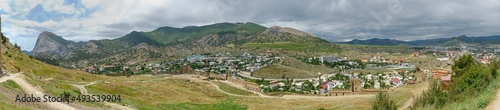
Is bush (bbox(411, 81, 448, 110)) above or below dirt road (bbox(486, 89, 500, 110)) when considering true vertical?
below

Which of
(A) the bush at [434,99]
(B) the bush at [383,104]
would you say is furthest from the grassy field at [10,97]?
(A) the bush at [434,99]

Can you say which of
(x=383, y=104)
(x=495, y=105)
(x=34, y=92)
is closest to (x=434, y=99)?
(x=383, y=104)

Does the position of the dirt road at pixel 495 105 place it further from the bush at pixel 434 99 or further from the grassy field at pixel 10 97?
the grassy field at pixel 10 97

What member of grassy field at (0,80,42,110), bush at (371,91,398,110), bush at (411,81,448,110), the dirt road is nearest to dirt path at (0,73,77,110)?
grassy field at (0,80,42,110)

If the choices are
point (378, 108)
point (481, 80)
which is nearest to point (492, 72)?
point (481, 80)

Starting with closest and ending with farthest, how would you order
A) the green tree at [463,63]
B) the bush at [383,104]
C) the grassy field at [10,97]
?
1. the grassy field at [10,97]
2. the bush at [383,104]
3. the green tree at [463,63]

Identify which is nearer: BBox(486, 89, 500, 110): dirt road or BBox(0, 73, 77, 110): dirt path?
BBox(486, 89, 500, 110): dirt road

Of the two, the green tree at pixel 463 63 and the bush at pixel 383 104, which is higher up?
the green tree at pixel 463 63

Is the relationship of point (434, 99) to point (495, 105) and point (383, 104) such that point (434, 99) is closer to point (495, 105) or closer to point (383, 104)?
point (383, 104)

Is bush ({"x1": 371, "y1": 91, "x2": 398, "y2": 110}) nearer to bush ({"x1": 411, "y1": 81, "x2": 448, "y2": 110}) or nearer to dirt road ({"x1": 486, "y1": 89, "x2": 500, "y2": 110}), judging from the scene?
bush ({"x1": 411, "y1": 81, "x2": 448, "y2": 110})

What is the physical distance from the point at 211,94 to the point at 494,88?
72171 millimetres

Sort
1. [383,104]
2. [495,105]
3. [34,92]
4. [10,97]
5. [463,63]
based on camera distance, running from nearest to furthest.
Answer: [495,105]
[383,104]
[10,97]
[34,92]
[463,63]

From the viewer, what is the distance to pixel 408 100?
147ft

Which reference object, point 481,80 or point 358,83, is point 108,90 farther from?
point 358,83
